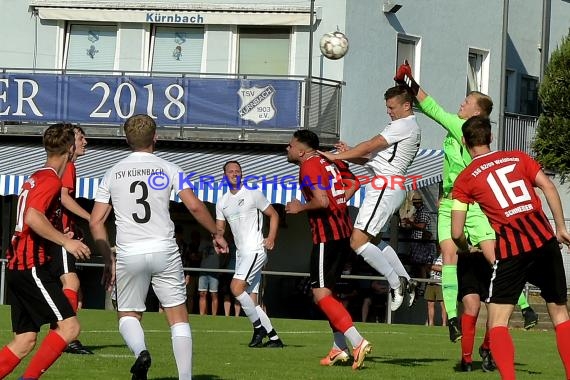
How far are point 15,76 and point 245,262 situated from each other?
48.5ft

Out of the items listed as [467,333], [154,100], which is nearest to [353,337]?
[467,333]

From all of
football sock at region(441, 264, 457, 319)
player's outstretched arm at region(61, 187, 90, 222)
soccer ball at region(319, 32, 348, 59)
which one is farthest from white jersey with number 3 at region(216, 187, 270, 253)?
soccer ball at region(319, 32, 348, 59)

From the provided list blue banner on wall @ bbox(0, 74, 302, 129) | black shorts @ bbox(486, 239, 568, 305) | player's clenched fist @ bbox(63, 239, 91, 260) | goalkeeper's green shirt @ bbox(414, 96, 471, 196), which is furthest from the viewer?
blue banner on wall @ bbox(0, 74, 302, 129)

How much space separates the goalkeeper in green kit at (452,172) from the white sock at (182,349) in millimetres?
3479

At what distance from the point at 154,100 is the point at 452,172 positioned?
17.8m

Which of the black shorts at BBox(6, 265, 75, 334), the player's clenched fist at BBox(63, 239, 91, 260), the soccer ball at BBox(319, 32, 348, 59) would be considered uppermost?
the soccer ball at BBox(319, 32, 348, 59)

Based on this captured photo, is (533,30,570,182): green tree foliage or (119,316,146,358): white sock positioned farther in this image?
(533,30,570,182): green tree foliage

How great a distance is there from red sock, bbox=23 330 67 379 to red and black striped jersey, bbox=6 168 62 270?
1.94ft

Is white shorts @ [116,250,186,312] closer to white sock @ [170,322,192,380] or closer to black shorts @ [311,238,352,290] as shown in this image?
white sock @ [170,322,192,380]

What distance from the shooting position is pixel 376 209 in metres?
13.4

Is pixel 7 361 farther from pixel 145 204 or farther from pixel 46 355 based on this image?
pixel 145 204

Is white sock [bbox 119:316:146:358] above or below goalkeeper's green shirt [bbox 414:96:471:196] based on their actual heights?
below

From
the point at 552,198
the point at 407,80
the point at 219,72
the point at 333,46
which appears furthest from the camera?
the point at 219,72

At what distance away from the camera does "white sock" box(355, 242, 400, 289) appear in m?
13.3
